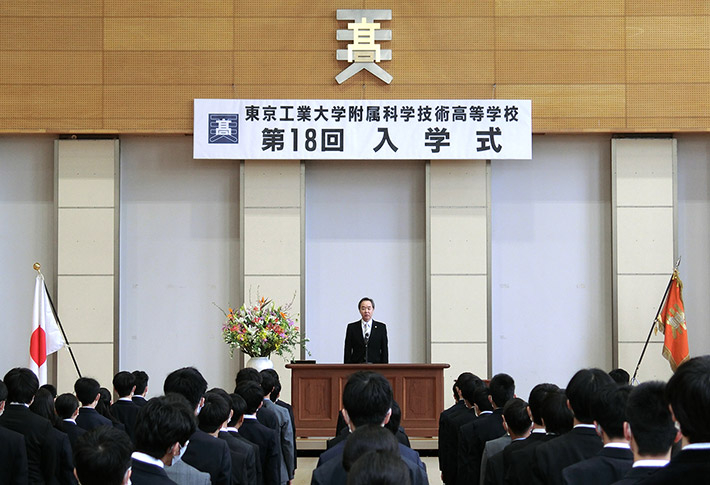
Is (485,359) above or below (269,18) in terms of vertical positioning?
below

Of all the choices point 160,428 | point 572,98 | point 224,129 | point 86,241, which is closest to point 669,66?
point 572,98

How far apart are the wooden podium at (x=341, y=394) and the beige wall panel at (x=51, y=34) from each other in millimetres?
4692

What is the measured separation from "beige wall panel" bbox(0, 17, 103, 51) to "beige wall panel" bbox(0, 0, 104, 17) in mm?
54

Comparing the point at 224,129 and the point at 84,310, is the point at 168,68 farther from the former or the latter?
the point at 84,310

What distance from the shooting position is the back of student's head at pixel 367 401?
2.90 metres

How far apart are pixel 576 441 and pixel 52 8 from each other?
29.6 ft

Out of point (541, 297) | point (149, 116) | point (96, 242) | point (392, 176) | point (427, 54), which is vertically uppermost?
point (427, 54)

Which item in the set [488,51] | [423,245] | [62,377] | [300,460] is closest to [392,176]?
[423,245]

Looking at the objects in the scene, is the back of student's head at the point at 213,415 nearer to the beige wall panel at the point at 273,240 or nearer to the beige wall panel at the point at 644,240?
the beige wall panel at the point at 273,240

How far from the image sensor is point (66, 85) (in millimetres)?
10281

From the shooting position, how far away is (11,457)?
3809 millimetres

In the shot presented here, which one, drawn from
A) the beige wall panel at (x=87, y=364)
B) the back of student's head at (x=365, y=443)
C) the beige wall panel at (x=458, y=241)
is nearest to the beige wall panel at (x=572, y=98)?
the beige wall panel at (x=458, y=241)

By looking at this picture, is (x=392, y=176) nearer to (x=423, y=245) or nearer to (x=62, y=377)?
(x=423, y=245)

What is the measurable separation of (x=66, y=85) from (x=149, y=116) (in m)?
1.01
